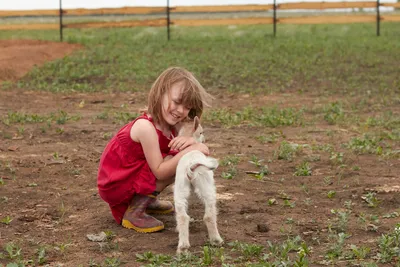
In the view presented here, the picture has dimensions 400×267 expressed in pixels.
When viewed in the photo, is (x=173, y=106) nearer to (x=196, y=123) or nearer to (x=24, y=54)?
(x=196, y=123)

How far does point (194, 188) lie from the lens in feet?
16.6

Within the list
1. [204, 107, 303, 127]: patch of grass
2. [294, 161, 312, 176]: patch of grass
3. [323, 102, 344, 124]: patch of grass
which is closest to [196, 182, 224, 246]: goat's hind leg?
[294, 161, 312, 176]: patch of grass

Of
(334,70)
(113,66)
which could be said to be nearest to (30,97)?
(113,66)

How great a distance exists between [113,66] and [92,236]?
1189 centimetres

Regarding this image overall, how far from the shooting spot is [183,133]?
539 centimetres

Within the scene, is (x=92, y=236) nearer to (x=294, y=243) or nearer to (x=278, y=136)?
(x=294, y=243)

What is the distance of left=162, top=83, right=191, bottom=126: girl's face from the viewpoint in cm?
530

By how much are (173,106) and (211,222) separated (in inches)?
32.8

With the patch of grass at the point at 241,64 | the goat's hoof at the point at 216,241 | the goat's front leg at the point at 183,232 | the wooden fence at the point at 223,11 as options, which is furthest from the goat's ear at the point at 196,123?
the wooden fence at the point at 223,11

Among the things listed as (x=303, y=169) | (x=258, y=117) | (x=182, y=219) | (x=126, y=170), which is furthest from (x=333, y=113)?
(x=182, y=219)

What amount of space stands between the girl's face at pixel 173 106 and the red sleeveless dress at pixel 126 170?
0.61 feet

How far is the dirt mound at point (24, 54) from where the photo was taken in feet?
53.3

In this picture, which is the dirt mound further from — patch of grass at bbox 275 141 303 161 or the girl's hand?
the girl's hand

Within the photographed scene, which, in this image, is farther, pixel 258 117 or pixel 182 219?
pixel 258 117
